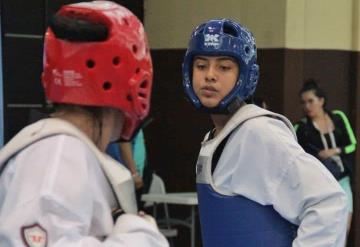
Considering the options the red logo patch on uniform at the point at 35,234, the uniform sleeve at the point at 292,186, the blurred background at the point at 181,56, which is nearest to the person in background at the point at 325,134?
the blurred background at the point at 181,56

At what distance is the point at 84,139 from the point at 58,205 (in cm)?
24

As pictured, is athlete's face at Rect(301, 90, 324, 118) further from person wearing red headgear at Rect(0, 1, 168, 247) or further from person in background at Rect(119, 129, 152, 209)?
person wearing red headgear at Rect(0, 1, 168, 247)

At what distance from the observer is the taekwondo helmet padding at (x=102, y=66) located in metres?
2.50

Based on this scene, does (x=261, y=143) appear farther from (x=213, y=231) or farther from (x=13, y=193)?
(x=13, y=193)

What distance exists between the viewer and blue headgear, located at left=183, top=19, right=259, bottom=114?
4023 millimetres

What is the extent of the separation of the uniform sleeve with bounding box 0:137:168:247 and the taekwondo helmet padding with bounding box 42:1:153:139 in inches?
6.5

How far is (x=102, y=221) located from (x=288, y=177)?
4.74 feet

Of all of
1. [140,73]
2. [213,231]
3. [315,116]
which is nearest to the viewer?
[140,73]

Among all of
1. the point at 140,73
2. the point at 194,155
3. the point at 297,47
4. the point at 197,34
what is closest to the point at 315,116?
the point at 297,47

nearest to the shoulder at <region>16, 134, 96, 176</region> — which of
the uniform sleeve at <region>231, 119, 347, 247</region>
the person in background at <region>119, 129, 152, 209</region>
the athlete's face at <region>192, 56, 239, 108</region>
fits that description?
the uniform sleeve at <region>231, 119, 347, 247</region>

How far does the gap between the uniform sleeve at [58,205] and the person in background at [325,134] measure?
21.2 ft

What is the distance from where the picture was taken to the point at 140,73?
8.49 feet

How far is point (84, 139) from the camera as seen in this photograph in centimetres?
248

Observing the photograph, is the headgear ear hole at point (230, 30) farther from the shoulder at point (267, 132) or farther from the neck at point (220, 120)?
the shoulder at point (267, 132)
